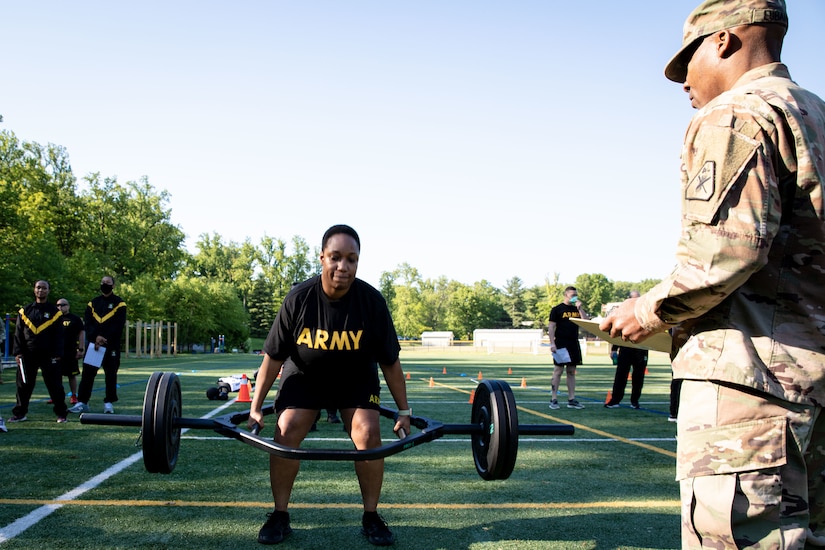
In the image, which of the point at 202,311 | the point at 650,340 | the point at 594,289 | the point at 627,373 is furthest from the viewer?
the point at 594,289

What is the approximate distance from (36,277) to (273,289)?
68.5 metres

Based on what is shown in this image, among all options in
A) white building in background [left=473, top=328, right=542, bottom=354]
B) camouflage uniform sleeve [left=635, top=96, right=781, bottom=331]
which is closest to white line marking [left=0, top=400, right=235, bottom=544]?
camouflage uniform sleeve [left=635, top=96, right=781, bottom=331]

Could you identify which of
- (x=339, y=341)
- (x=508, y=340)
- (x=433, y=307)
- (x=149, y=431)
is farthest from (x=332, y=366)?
(x=433, y=307)

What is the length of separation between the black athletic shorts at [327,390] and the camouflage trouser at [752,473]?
8.10ft

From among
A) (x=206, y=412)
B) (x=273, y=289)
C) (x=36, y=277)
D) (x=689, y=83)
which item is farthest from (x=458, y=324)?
(x=689, y=83)

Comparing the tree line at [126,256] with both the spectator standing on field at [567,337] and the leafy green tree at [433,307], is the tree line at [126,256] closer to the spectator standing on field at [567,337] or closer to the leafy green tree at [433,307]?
the leafy green tree at [433,307]

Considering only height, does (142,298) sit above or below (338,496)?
above

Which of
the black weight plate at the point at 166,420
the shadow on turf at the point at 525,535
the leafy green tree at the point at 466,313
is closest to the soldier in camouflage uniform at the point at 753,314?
the shadow on turf at the point at 525,535

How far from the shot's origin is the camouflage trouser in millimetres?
1885

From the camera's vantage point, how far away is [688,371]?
2.11m

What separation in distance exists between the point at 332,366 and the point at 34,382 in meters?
7.09

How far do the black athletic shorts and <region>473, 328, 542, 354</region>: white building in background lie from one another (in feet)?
203

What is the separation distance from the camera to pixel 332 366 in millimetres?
4176

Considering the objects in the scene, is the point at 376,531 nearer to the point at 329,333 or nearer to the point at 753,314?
the point at 329,333
